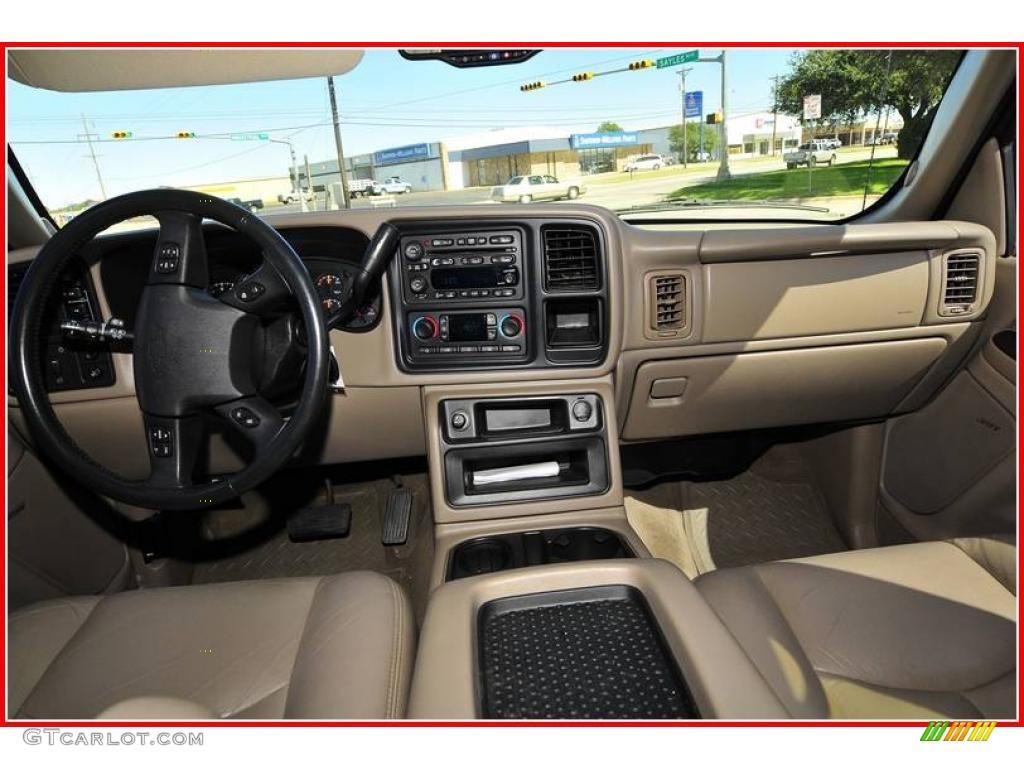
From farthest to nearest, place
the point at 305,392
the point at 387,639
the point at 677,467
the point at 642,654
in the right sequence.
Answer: the point at 677,467, the point at 305,392, the point at 387,639, the point at 642,654

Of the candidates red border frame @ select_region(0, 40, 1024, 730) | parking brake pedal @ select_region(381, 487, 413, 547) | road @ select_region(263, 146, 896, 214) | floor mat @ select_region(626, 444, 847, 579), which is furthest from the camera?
floor mat @ select_region(626, 444, 847, 579)

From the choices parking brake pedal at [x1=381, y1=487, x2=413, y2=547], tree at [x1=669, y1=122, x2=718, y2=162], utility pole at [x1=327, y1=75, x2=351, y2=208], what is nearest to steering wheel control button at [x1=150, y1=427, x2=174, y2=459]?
utility pole at [x1=327, y1=75, x2=351, y2=208]

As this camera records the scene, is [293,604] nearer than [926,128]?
Yes

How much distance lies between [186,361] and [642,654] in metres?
1.17

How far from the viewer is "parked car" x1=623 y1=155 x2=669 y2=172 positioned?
1.83 metres

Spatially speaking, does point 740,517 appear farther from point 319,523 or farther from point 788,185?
point 319,523

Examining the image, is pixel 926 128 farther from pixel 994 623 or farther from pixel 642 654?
pixel 642 654

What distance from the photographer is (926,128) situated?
1.99 m

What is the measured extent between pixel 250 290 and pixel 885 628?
1.58m

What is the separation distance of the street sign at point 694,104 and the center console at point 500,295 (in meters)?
0.41

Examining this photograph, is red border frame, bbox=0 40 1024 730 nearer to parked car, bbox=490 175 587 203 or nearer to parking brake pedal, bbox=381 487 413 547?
parked car, bbox=490 175 587 203

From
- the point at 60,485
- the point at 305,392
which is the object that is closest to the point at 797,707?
the point at 305,392

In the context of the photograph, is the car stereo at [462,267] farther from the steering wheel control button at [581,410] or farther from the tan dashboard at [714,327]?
the steering wheel control button at [581,410]

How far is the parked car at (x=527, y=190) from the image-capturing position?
185 centimetres
